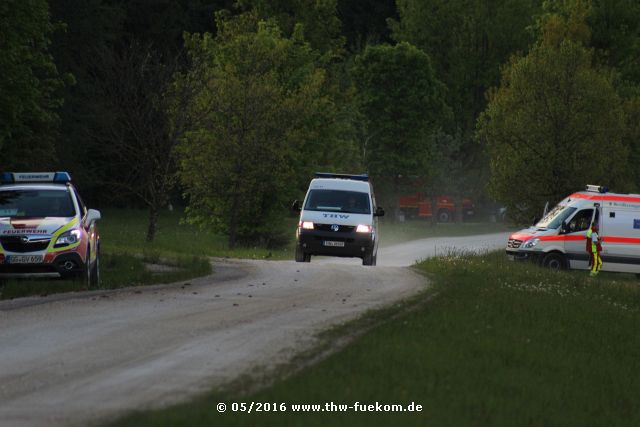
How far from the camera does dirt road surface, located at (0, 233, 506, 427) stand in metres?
10.0

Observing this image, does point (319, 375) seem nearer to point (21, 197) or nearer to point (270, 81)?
point (21, 197)

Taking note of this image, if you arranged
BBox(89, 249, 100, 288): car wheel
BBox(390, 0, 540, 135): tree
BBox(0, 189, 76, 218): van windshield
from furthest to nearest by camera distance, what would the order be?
1. BBox(390, 0, 540, 135): tree
2. BBox(89, 249, 100, 288): car wheel
3. BBox(0, 189, 76, 218): van windshield

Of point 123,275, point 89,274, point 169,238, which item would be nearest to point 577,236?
point 123,275

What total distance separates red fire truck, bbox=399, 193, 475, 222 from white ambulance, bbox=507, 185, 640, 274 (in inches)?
1719

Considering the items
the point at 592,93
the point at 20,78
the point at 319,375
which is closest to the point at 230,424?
the point at 319,375

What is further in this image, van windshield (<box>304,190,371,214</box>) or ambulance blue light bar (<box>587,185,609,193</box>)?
ambulance blue light bar (<box>587,185,609,193</box>)

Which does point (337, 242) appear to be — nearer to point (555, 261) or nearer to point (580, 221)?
point (555, 261)

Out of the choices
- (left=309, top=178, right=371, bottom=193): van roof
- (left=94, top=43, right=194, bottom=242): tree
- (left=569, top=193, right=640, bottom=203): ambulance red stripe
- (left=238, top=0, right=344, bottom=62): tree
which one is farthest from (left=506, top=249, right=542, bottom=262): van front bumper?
(left=238, top=0, right=344, bottom=62): tree

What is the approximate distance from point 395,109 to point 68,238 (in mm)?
53217

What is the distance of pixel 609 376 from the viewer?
14.3 meters

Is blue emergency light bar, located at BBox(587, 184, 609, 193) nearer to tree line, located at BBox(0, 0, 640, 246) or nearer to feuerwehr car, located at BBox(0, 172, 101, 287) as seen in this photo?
tree line, located at BBox(0, 0, 640, 246)

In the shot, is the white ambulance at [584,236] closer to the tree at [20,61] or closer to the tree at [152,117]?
the tree at [152,117]

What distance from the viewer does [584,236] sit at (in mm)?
34719

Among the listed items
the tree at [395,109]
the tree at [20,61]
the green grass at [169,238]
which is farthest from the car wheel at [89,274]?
the tree at [395,109]
